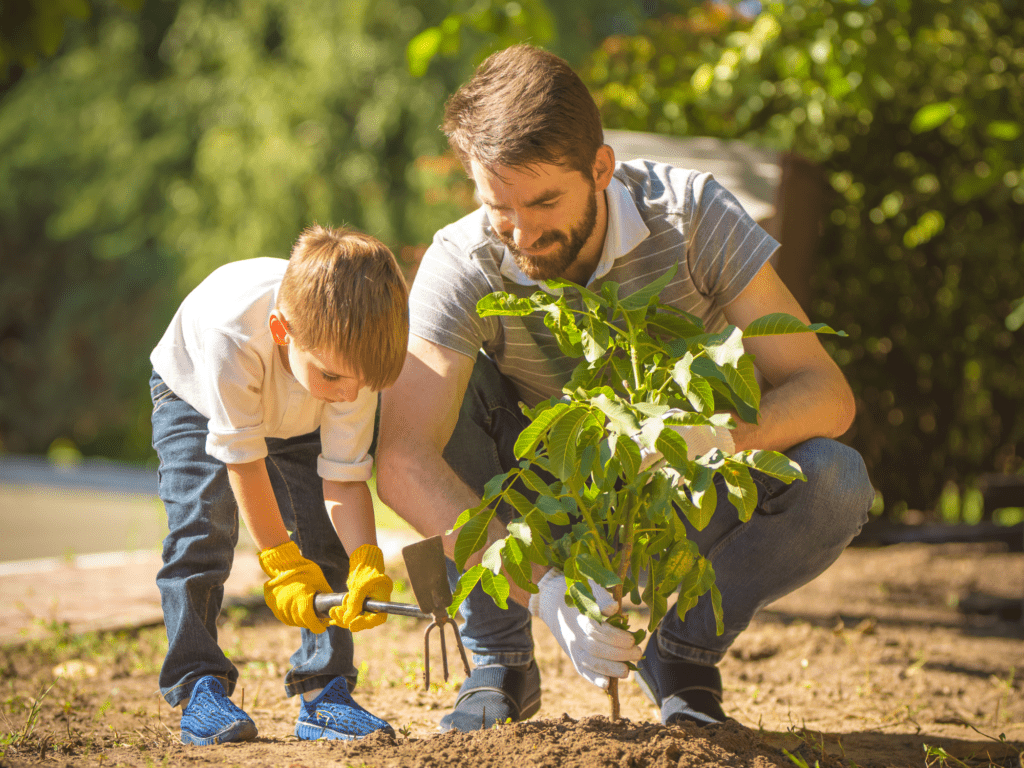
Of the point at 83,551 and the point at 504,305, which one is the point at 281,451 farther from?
the point at 83,551

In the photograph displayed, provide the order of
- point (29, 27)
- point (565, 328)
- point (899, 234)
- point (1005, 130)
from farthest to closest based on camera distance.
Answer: point (899, 234), point (1005, 130), point (565, 328), point (29, 27)

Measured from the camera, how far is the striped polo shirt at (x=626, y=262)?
2049 millimetres

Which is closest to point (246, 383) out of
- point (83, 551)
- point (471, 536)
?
point (471, 536)

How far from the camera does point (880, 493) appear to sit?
4.67 m

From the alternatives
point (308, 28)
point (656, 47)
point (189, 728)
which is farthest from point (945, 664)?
Answer: point (308, 28)

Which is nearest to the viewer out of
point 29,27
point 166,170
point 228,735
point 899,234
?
point 29,27

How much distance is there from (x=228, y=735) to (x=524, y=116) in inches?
54.1

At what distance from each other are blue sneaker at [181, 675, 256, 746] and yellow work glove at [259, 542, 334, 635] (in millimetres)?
204

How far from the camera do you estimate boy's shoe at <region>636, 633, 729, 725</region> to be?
188 centimetres

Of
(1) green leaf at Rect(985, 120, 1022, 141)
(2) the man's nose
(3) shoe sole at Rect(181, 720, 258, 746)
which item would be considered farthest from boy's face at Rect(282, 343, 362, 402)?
(1) green leaf at Rect(985, 120, 1022, 141)

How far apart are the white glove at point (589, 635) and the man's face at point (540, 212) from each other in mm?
667

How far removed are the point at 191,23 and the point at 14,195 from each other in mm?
3238

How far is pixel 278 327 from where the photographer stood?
1.84 meters

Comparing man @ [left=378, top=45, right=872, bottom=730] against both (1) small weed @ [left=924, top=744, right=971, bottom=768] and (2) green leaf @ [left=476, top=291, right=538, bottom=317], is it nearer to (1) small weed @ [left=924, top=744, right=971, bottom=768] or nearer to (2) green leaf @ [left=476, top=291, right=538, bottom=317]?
(2) green leaf @ [left=476, top=291, right=538, bottom=317]
